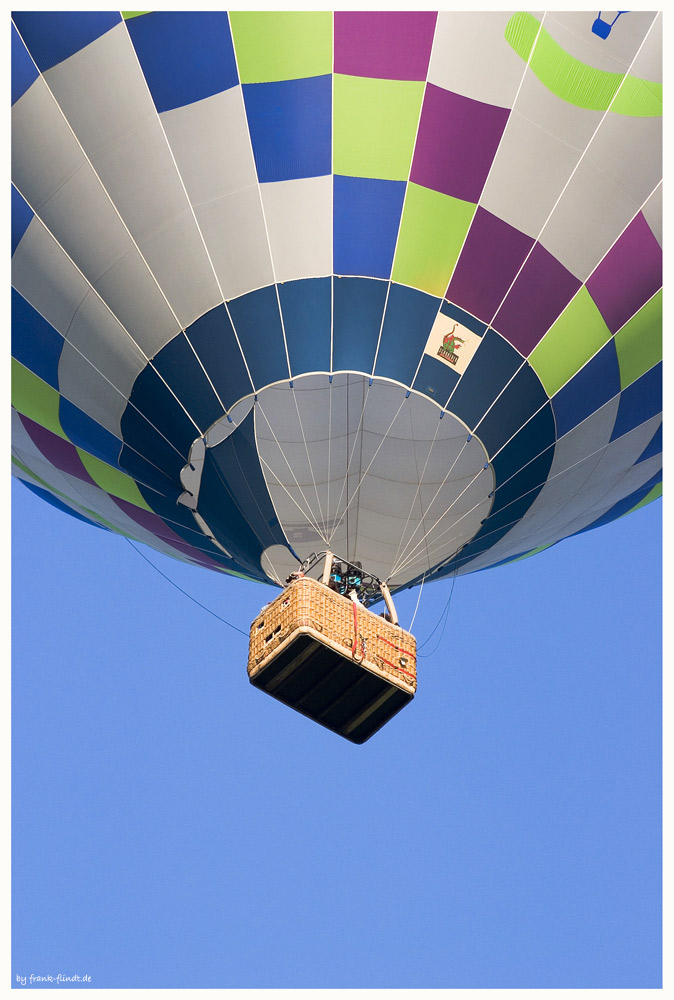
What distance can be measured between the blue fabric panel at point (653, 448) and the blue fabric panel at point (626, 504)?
50 centimetres

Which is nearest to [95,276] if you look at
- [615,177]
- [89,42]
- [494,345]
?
[89,42]

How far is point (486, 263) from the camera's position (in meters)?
8.88

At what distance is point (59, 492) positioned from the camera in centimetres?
1116

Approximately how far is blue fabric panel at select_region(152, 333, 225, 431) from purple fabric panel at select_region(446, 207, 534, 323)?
1.70 metres

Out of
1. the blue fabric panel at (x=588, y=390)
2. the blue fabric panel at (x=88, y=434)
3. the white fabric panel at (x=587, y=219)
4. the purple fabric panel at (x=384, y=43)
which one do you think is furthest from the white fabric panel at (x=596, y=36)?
the blue fabric panel at (x=88, y=434)

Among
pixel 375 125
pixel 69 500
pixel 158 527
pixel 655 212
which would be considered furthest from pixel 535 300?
pixel 69 500

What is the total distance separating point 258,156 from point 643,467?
3886 millimetres

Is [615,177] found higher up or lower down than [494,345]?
higher up

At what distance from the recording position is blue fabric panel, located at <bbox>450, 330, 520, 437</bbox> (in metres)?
8.96

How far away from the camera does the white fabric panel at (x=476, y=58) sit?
8.53 m

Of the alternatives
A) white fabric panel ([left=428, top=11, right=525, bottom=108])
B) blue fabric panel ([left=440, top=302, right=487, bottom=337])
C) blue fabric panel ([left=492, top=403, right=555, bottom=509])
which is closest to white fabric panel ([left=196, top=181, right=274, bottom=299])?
blue fabric panel ([left=440, top=302, right=487, bottom=337])

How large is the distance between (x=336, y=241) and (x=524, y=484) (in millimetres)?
2155

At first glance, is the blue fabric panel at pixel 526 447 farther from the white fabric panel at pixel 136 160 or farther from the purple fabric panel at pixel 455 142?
the white fabric panel at pixel 136 160

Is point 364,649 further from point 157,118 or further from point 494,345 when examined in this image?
point 157,118
